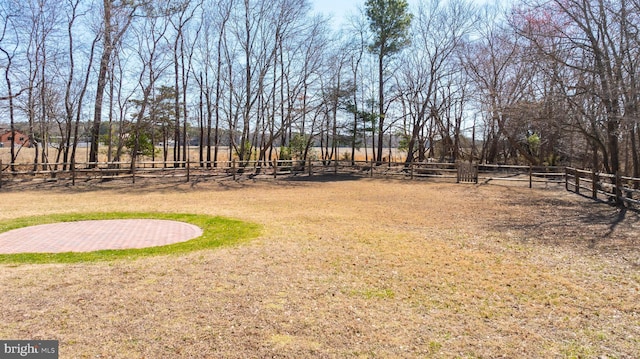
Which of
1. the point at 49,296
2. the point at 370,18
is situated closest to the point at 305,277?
the point at 49,296

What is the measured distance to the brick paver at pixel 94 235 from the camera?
5875mm

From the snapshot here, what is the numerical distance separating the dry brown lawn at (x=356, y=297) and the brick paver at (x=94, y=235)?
1.05 m

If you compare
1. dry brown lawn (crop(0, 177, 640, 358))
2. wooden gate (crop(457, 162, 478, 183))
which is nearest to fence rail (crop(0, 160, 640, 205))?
wooden gate (crop(457, 162, 478, 183))

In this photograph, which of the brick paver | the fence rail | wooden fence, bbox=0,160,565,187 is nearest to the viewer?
the brick paver

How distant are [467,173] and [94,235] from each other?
54.8 ft

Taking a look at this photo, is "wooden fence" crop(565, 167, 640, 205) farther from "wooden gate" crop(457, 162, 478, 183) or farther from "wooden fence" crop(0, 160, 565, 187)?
"wooden gate" crop(457, 162, 478, 183)

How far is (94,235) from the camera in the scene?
6.69m

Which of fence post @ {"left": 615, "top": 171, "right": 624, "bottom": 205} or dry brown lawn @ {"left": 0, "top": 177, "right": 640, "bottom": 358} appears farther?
fence post @ {"left": 615, "top": 171, "right": 624, "bottom": 205}

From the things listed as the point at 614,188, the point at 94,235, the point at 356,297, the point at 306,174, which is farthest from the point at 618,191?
the point at 306,174

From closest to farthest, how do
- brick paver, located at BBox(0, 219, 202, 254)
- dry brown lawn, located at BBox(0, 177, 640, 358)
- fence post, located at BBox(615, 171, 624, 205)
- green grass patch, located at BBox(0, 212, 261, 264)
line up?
1. dry brown lawn, located at BBox(0, 177, 640, 358)
2. green grass patch, located at BBox(0, 212, 261, 264)
3. brick paver, located at BBox(0, 219, 202, 254)
4. fence post, located at BBox(615, 171, 624, 205)

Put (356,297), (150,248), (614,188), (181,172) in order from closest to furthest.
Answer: (356,297) → (150,248) → (614,188) → (181,172)

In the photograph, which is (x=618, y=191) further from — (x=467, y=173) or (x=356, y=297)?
(x=356, y=297)

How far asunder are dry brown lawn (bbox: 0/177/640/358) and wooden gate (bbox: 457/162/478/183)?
10589 mm

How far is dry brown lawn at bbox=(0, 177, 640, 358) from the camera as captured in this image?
3.07 metres
